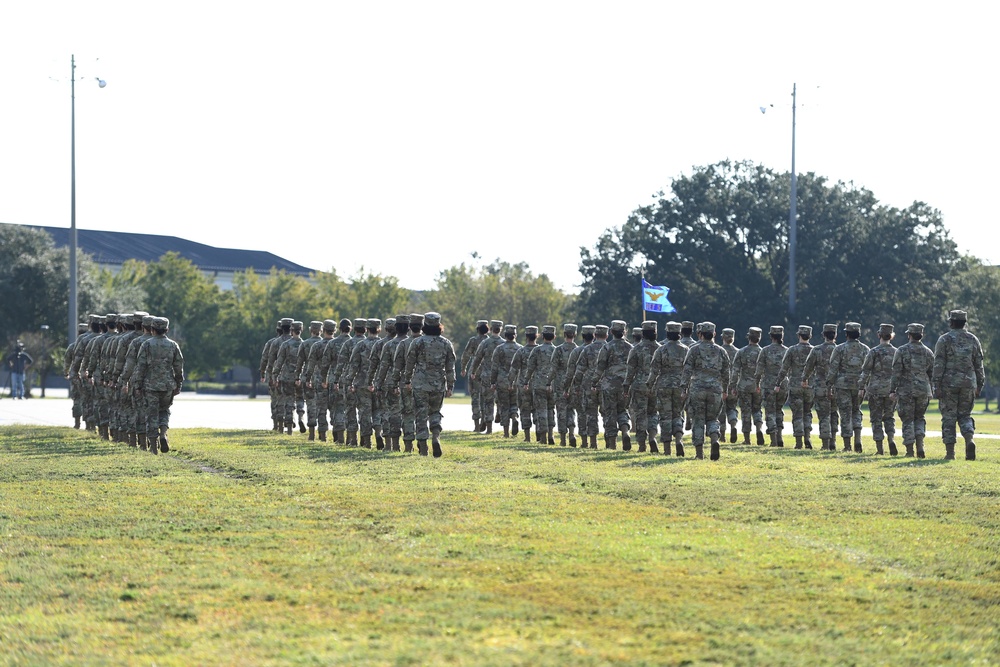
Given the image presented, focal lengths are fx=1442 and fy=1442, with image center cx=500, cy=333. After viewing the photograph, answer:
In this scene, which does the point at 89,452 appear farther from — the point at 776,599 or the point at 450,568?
the point at 776,599

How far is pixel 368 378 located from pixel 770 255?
1894 inches

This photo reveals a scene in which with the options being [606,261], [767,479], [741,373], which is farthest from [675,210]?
[767,479]

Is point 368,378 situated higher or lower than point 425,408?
higher

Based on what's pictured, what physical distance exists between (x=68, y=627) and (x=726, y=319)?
59746mm

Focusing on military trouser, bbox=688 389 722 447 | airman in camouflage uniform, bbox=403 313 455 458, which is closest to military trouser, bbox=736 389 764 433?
military trouser, bbox=688 389 722 447

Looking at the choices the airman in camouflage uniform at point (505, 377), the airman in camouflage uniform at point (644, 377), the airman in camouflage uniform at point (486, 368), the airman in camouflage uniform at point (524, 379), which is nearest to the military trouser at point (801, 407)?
the airman in camouflage uniform at point (644, 377)

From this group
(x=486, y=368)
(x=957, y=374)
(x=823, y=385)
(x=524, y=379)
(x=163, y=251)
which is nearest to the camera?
(x=957, y=374)

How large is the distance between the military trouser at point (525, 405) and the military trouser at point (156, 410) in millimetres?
6842

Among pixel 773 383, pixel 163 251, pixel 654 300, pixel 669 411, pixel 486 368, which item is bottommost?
pixel 669 411

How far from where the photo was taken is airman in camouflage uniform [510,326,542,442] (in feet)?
85.1

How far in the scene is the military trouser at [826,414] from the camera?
933 inches

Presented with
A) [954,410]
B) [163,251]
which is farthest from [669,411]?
[163,251]

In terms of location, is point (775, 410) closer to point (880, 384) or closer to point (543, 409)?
point (880, 384)

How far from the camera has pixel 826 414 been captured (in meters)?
23.8
